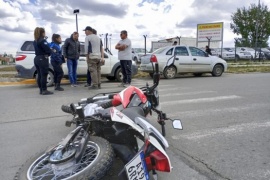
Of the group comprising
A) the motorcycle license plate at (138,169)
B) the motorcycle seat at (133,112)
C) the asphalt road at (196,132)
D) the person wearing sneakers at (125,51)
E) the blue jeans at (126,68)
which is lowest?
the asphalt road at (196,132)

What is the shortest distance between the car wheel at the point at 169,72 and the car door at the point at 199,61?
109cm

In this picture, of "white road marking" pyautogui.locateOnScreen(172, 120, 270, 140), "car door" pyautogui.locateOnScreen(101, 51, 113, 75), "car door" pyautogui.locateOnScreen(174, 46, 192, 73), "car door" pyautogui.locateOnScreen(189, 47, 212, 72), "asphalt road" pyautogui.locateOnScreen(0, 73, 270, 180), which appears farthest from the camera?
"car door" pyautogui.locateOnScreen(189, 47, 212, 72)

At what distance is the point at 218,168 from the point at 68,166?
179 centimetres

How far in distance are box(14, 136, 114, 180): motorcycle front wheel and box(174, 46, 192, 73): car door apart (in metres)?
10.1

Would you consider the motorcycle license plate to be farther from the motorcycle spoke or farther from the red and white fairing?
the red and white fairing

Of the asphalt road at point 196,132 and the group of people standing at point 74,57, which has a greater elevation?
the group of people standing at point 74,57

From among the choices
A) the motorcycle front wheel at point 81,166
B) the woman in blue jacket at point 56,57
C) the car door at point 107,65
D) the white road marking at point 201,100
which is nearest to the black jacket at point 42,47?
the woman in blue jacket at point 56,57

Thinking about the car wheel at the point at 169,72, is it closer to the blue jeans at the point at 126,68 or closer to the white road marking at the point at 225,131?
the blue jeans at the point at 126,68

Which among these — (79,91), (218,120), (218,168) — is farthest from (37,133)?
(79,91)

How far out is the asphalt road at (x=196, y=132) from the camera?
307cm

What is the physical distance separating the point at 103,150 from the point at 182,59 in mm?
10416

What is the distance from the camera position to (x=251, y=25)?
3691cm

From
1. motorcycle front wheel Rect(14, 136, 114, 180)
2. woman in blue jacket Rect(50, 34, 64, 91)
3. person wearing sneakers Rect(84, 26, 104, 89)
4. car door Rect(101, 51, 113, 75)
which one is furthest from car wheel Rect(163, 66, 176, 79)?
motorcycle front wheel Rect(14, 136, 114, 180)

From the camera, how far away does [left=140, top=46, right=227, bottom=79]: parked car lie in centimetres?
1191
